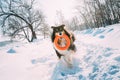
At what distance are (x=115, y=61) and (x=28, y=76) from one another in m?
2.46

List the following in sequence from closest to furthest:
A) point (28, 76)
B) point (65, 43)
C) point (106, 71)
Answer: point (106, 71) → point (28, 76) → point (65, 43)

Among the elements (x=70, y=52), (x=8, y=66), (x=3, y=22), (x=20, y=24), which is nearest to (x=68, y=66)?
(x=70, y=52)

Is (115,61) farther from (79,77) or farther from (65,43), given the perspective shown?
(65,43)

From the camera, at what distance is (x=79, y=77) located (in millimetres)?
4160

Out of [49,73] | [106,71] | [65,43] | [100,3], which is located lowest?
[49,73]

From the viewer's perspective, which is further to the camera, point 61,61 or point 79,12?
point 79,12

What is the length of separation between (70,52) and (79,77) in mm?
1598

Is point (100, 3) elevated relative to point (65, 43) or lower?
elevated

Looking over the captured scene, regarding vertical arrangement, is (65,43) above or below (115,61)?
above

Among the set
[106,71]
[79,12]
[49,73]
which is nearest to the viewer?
[106,71]

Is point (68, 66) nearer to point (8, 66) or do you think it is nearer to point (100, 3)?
point (8, 66)

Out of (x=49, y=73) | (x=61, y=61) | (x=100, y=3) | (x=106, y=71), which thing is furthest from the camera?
(x=100, y=3)

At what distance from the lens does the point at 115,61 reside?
416cm

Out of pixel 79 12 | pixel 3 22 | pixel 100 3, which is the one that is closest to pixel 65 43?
pixel 3 22
